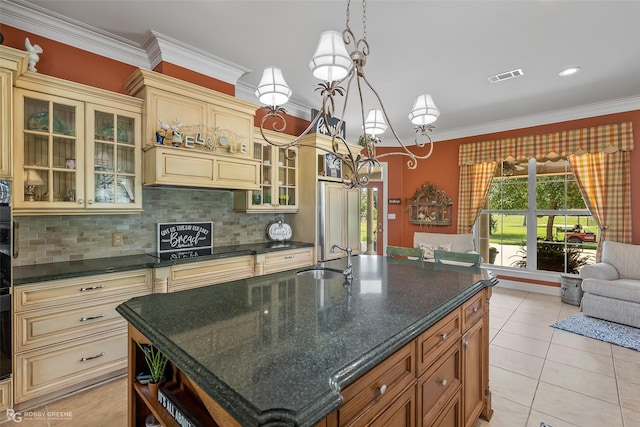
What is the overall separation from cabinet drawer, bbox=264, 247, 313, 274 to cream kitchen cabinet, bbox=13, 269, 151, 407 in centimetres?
123

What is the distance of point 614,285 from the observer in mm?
3369

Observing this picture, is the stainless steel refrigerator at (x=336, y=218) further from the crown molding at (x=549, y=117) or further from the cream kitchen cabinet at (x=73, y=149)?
the crown molding at (x=549, y=117)

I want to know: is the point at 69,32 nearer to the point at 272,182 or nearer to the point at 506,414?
the point at 272,182

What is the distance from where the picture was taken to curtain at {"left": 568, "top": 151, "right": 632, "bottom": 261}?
3965mm

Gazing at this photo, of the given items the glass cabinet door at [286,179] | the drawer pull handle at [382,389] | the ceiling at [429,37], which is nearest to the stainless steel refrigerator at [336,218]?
the glass cabinet door at [286,179]

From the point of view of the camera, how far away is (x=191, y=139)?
109 inches

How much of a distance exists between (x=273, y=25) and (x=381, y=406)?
2.62m

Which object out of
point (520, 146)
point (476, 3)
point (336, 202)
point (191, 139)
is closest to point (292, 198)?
point (336, 202)

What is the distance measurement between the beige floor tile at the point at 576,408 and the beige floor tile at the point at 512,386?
5 cm

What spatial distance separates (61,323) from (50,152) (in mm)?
1240

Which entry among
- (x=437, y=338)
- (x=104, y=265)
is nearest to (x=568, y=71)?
(x=437, y=338)

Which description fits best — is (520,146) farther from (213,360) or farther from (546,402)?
(213,360)

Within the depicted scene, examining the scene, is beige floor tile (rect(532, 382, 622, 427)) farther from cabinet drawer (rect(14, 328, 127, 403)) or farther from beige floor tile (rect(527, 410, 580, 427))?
cabinet drawer (rect(14, 328, 127, 403))

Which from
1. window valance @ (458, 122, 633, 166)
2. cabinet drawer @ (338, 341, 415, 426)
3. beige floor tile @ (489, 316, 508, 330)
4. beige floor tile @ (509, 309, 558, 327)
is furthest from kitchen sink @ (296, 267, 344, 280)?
window valance @ (458, 122, 633, 166)
